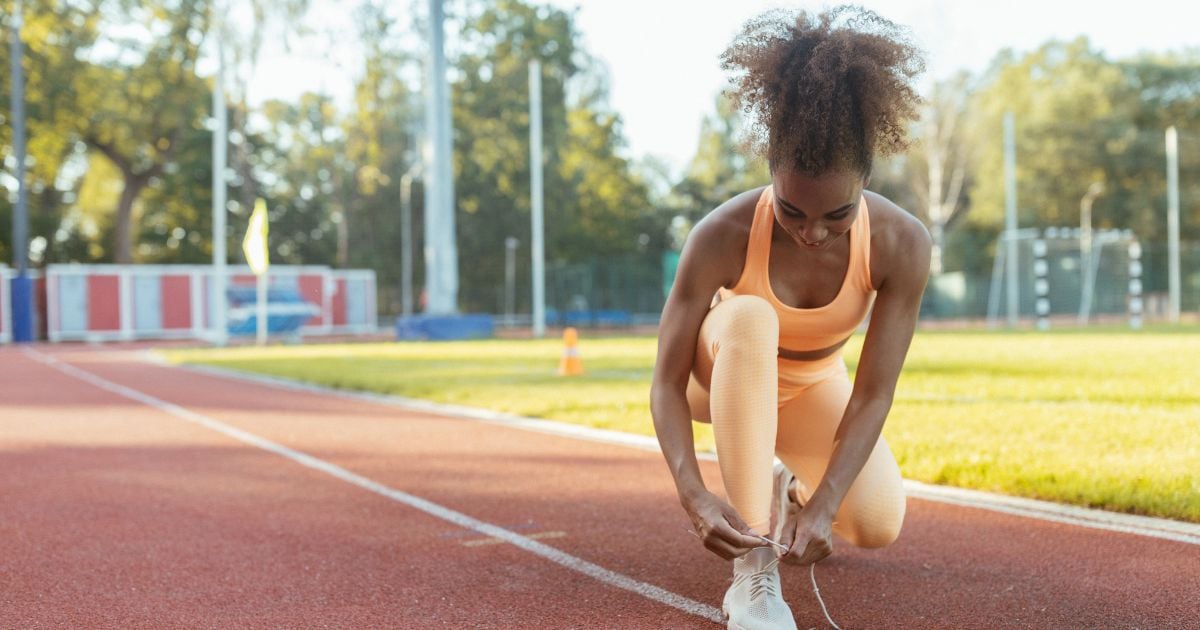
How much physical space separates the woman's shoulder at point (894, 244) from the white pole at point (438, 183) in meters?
21.4

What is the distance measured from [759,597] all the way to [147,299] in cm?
3188

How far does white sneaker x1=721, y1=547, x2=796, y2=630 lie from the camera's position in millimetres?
2543

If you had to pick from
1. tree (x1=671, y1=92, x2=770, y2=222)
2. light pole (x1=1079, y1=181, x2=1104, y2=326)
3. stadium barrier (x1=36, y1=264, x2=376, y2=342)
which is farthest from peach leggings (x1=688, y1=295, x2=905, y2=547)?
tree (x1=671, y1=92, x2=770, y2=222)

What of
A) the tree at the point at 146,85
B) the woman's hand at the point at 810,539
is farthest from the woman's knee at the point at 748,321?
the tree at the point at 146,85

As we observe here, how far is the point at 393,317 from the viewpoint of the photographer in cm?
4488

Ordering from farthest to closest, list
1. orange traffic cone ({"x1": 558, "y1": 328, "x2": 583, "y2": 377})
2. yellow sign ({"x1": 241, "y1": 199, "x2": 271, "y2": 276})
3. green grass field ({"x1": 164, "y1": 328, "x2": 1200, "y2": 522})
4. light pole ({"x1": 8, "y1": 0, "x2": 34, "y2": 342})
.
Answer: light pole ({"x1": 8, "y1": 0, "x2": 34, "y2": 342}), yellow sign ({"x1": 241, "y1": 199, "x2": 271, "y2": 276}), orange traffic cone ({"x1": 558, "y1": 328, "x2": 583, "y2": 377}), green grass field ({"x1": 164, "y1": 328, "x2": 1200, "y2": 522})

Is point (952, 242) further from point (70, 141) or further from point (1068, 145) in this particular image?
point (70, 141)

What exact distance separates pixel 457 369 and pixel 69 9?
28.9m

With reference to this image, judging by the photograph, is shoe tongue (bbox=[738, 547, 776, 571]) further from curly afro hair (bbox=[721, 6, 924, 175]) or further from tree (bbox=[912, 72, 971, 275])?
tree (bbox=[912, 72, 971, 275])

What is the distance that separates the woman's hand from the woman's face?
0.67m

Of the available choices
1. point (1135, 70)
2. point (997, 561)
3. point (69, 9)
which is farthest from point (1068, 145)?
point (997, 561)

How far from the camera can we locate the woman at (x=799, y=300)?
2270 millimetres

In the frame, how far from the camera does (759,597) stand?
2559mm

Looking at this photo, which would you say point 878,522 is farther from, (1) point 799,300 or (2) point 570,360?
(2) point 570,360
